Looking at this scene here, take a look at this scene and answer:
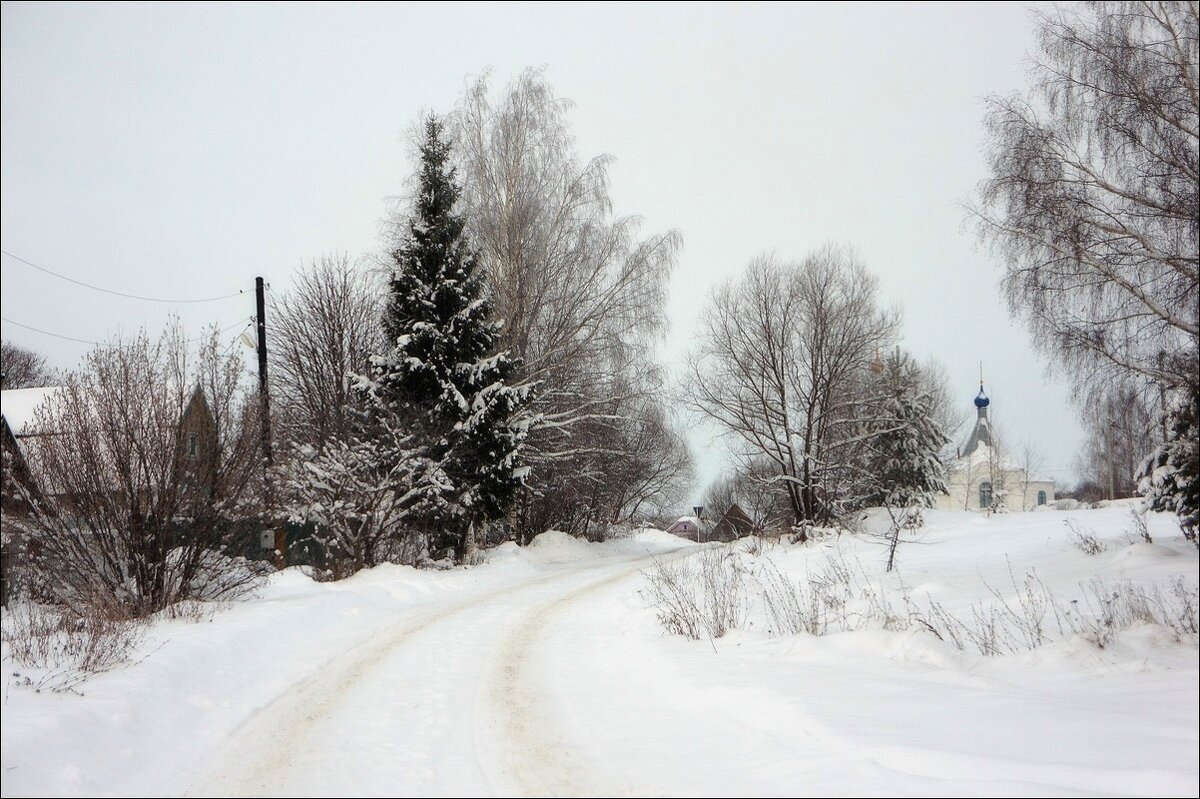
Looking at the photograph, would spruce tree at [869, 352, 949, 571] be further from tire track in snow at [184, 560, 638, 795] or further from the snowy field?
tire track in snow at [184, 560, 638, 795]

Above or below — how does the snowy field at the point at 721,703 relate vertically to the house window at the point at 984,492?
above

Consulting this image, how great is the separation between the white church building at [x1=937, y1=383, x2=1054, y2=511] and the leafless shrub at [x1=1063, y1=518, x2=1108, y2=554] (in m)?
32.9

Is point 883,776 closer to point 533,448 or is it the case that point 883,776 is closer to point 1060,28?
point 1060,28

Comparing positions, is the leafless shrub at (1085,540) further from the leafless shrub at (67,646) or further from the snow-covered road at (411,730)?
the leafless shrub at (67,646)

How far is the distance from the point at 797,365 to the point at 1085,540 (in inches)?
716

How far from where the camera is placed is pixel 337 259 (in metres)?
22.5

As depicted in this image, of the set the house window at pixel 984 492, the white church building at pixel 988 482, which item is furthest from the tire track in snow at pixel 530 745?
the house window at pixel 984 492

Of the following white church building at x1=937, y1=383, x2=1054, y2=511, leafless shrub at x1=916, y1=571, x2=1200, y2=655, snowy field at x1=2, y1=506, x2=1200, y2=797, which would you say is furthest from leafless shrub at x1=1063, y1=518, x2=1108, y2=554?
white church building at x1=937, y1=383, x2=1054, y2=511

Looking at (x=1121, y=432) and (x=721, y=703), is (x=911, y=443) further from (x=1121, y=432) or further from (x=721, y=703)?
(x=721, y=703)

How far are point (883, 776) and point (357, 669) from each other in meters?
5.47

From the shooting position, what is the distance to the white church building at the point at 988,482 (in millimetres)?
39219

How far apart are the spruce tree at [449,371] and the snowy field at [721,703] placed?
9.45 meters

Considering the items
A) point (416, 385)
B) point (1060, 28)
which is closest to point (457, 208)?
point (416, 385)

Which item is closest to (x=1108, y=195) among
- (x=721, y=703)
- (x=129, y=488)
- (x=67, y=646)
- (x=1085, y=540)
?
(x=1085, y=540)
